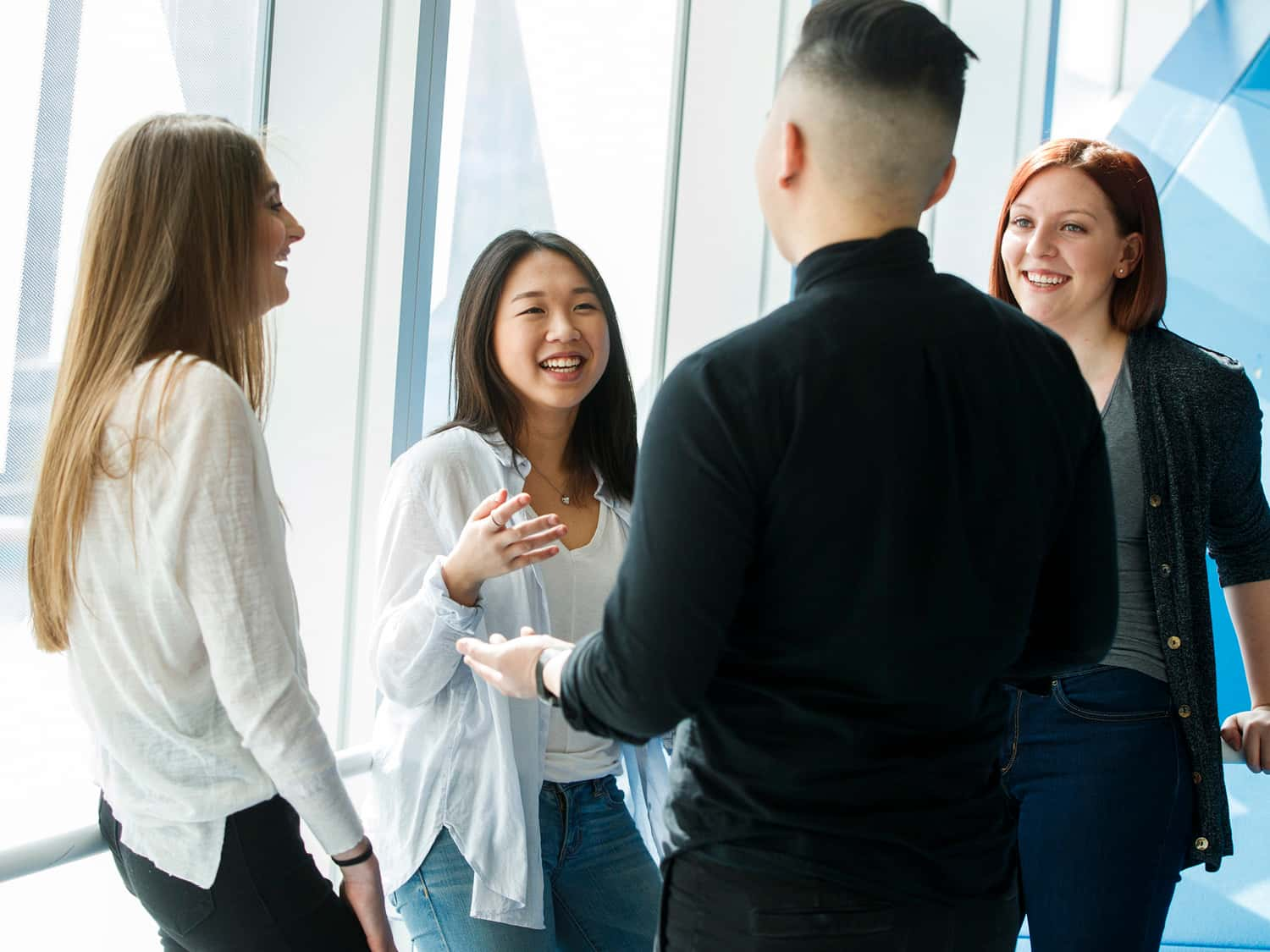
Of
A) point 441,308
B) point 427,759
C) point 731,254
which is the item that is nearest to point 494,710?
point 427,759

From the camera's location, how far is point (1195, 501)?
1.87 m

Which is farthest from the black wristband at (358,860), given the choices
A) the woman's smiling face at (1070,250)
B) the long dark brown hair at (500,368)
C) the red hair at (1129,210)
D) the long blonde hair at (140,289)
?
the red hair at (1129,210)

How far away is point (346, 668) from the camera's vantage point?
262 centimetres

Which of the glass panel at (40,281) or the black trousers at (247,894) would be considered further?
the glass panel at (40,281)

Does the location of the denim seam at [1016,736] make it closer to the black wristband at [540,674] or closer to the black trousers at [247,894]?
the black wristband at [540,674]

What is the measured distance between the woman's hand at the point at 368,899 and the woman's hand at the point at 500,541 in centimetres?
42

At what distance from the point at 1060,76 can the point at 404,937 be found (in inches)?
151

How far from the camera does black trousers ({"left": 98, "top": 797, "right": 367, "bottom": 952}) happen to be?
4.58 feet

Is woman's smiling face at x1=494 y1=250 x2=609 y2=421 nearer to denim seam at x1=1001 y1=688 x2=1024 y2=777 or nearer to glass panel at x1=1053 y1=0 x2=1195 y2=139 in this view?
denim seam at x1=1001 y1=688 x2=1024 y2=777

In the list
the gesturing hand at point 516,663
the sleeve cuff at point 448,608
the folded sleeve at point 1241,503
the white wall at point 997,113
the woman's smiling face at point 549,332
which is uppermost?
the white wall at point 997,113

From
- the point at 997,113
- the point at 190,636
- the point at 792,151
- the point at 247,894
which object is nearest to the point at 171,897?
the point at 247,894

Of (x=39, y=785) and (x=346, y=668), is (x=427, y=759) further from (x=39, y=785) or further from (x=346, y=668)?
(x=346, y=668)

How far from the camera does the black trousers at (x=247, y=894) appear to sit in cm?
140

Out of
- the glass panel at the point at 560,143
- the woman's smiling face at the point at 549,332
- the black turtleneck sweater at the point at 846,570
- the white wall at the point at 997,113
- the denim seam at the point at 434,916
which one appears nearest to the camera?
the black turtleneck sweater at the point at 846,570
